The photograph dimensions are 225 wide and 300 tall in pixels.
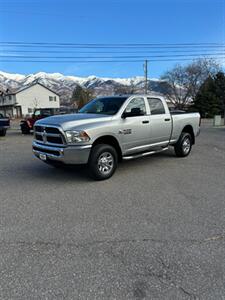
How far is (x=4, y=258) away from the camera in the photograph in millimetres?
2518

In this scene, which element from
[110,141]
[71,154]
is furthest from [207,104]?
[71,154]

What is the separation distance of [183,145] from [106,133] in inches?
139

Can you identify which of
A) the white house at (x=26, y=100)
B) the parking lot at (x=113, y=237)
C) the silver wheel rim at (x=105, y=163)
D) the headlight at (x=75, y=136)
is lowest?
the parking lot at (x=113, y=237)

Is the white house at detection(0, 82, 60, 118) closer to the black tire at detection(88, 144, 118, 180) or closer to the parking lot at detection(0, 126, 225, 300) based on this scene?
the black tire at detection(88, 144, 118, 180)

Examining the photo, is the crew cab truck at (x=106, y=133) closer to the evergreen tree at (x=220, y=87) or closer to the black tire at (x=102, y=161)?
the black tire at (x=102, y=161)

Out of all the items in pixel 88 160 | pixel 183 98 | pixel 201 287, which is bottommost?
pixel 201 287

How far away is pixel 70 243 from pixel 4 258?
76cm

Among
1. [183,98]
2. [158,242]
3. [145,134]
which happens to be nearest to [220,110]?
[183,98]

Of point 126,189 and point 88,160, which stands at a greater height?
point 88,160

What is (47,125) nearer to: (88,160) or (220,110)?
(88,160)

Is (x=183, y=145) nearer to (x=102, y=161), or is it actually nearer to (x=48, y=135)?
(x=102, y=161)

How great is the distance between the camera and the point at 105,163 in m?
5.16

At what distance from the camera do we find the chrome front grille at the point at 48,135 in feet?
15.5

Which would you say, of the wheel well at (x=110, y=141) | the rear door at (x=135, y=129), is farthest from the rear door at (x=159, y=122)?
the wheel well at (x=110, y=141)
